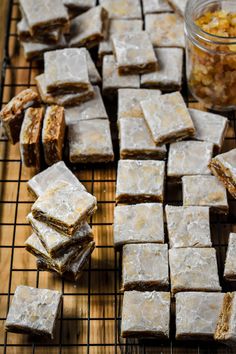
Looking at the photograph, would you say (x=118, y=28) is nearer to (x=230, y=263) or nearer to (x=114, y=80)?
(x=114, y=80)

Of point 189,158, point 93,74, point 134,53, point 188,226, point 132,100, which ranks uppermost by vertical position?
point 134,53

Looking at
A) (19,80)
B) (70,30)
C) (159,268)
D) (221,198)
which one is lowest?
(159,268)

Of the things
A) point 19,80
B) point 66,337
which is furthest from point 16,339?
point 19,80

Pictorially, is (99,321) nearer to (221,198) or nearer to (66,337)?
(66,337)

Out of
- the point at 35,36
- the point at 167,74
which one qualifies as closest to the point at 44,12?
the point at 35,36

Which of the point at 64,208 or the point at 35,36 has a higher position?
the point at 35,36
